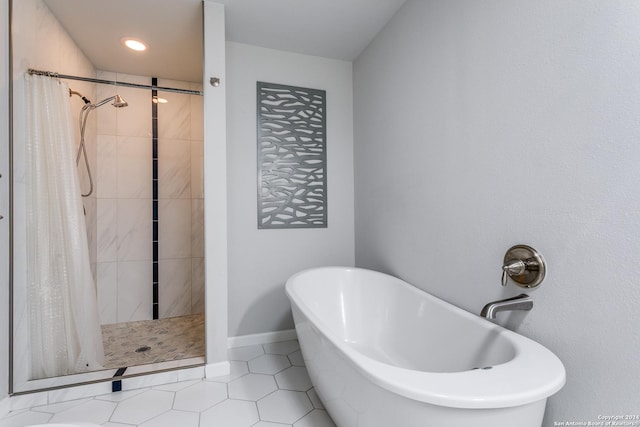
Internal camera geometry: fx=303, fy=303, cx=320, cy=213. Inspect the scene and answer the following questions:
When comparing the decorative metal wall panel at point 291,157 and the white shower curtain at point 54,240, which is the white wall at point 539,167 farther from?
the white shower curtain at point 54,240

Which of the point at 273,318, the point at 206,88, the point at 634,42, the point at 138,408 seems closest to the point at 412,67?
the point at 634,42

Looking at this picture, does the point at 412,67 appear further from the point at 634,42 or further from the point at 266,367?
the point at 266,367

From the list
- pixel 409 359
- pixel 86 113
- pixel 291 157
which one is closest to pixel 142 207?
pixel 86 113

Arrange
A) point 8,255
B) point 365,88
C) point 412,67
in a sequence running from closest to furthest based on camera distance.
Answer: point 8,255 < point 412,67 < point 365,88

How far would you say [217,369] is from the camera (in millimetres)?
1915

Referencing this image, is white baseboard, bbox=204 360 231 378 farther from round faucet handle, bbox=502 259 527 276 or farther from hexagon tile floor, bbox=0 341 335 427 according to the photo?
round faucet handle, bbox=502 259 527 276

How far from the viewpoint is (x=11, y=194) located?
1591 millimetres

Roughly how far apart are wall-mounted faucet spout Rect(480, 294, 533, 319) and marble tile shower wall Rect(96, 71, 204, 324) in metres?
2.56

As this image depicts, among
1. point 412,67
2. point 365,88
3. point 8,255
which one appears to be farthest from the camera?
point 365,88

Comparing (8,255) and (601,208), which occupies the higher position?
(601,208)

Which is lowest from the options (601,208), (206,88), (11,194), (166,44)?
(601,208)

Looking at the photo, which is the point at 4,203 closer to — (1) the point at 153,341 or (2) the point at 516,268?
(1) the point at 153,341

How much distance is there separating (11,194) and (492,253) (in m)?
2.42

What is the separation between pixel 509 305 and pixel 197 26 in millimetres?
2538
